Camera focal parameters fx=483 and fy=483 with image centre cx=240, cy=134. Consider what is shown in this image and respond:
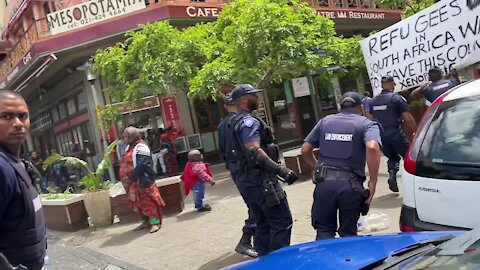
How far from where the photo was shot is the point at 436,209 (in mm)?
2732

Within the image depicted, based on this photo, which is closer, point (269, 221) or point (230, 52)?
point (269, 221)

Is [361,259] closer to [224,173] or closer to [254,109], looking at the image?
[254,109]

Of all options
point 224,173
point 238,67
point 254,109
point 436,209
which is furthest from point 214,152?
point 436,209

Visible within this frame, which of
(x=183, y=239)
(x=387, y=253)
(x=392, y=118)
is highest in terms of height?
(x=392, y=118)

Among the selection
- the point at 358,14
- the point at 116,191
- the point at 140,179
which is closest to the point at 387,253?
the point at 140,179

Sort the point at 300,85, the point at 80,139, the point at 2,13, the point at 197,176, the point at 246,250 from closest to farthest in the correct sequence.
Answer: the point at 246,250, the point at 197,176, the point at 300,85, the point at 80,139, the point at 2,13

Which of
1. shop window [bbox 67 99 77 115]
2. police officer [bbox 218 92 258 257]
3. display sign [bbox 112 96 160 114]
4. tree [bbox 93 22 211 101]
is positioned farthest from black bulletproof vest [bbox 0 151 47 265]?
shop window [bbox 67 99 77 115]

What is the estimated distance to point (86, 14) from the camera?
15625 mm

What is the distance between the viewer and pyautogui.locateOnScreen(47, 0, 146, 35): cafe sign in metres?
15.4

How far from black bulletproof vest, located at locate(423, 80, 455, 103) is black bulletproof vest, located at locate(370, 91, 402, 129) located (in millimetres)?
486

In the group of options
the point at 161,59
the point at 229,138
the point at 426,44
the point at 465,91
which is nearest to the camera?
the point at 465,91

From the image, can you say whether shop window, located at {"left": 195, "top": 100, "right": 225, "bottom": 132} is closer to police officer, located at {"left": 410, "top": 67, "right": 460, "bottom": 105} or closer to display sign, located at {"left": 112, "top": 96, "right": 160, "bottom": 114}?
display sign, located at {"left": 112, "top": 96, "right": 160, "bottom": 114}

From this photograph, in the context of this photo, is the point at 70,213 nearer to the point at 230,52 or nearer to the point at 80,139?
the point at 230,52

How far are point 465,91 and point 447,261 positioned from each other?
4.71 ft
